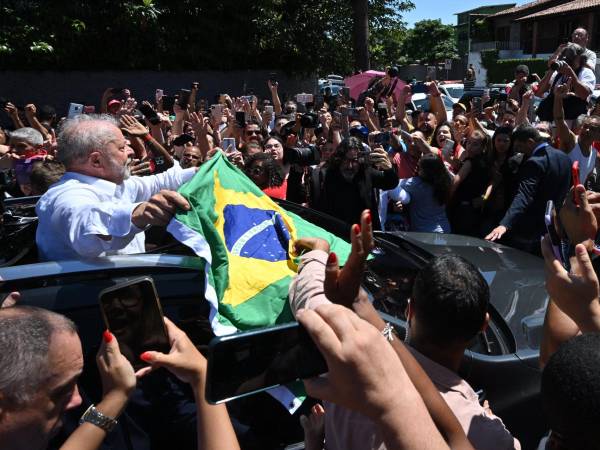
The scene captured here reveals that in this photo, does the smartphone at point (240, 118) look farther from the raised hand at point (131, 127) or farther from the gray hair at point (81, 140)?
the gray hair at point (81, 140)

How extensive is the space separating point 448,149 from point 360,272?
174 inches

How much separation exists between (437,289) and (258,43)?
16.9 m

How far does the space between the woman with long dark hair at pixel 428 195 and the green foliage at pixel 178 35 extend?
12.4 metres

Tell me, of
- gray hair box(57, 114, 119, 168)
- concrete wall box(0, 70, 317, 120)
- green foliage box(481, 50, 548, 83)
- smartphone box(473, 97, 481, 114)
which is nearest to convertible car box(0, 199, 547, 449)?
gray hair box(57, 114, 119, 168)

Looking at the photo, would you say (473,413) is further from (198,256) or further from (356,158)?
(356,158)

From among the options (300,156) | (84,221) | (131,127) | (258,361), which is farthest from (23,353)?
(300,156)

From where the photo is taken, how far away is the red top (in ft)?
14.7

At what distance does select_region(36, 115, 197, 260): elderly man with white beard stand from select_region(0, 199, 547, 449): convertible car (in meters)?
0.10

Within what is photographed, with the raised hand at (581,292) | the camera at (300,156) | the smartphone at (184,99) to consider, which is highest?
the smartphone at (184,99)

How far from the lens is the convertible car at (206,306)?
2.04 metres

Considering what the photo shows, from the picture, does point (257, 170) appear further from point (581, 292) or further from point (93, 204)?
point (581, 292)

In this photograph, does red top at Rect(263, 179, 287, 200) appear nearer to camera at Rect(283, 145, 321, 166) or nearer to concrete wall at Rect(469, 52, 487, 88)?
camera at Rect(283, 145, 321, 166)

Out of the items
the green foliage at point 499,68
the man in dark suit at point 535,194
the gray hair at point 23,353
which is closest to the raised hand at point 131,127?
the man in dark suit at point 535,194

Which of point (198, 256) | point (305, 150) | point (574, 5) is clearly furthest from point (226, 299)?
point (574, 5)
